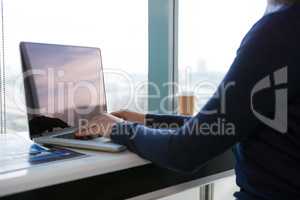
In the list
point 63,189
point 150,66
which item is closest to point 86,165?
point 63,189

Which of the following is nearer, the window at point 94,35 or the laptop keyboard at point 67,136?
the laptop keyboard at point 67,136

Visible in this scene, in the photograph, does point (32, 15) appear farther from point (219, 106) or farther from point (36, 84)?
point (219, 106)

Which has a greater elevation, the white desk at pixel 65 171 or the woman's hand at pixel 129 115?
the woman's hand at pixel 129 115

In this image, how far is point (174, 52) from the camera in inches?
84.1

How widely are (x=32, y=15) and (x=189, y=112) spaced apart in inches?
34.0

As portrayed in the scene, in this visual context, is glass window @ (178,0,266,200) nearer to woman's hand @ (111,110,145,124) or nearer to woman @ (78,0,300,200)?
woman's hand @ (111,110,145,124)

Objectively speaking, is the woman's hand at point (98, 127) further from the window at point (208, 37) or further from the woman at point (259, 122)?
the window at point (208, 37)

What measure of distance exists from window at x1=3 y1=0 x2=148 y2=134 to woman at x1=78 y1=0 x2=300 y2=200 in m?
0.75

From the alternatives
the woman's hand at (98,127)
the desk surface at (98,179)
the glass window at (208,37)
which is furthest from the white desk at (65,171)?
the glass window at (208,37)

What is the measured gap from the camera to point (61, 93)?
1.16 metres

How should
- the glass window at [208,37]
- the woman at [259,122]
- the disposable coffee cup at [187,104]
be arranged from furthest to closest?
the glass window at [208,37] < the disposable coffee cup at [187,104] < the woman at [259,122]

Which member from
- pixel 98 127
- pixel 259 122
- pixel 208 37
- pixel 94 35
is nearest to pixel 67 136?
pixel 98 127

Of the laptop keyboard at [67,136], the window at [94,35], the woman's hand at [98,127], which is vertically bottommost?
the laptop keyboard at [67,136]

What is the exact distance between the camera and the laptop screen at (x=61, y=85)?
106cm
